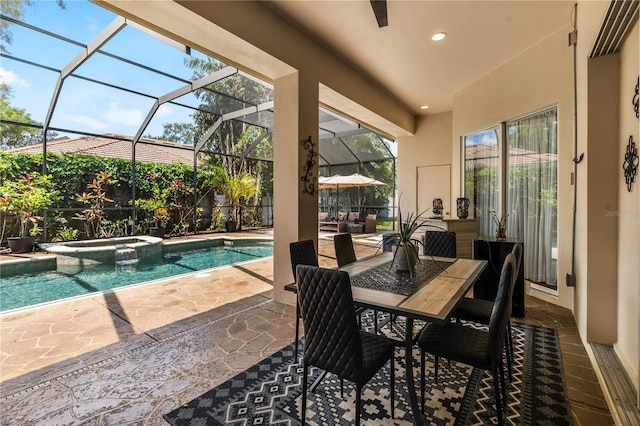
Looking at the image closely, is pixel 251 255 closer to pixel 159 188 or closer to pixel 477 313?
pixel 159 188

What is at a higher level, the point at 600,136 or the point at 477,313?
the point at 600,136

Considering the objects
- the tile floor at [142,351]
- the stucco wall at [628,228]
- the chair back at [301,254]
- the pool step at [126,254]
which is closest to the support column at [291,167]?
the tile floor at [142,351]

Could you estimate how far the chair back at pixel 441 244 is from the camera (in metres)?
3.22

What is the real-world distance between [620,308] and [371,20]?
367cm

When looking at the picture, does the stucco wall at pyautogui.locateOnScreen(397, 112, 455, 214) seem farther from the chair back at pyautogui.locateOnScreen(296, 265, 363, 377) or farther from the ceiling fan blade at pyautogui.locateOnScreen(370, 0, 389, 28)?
the chair back at pyautogui.locateOnScreen(296, 265, 363, 377)

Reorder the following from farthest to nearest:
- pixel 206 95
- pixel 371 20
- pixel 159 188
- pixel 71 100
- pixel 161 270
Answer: pixel 159 188 < pixel 206 95 < pixel 71 100 < pixel 161 270 < pixel 371 20

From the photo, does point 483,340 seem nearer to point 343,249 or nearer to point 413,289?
point 413,289

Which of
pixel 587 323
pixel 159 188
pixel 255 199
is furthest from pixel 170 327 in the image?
pixel 255 199

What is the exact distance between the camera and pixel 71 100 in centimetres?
680

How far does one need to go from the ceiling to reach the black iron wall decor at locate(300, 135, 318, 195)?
4.46ft

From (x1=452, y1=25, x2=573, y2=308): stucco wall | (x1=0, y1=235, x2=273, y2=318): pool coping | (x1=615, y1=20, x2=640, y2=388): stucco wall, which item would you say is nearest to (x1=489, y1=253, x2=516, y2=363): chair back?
(x1=615, y1=20, x2=640, y2=388): stucco wall

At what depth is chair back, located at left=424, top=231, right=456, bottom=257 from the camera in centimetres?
322

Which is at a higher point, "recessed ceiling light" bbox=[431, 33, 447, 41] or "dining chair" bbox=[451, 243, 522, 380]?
"recessed ceiling light" bbox=[431, 33, 447, 41]

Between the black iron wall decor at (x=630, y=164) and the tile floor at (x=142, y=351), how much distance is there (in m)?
1.49
